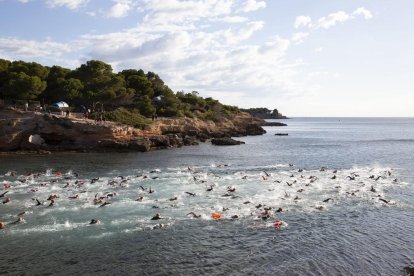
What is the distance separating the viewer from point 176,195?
36938 mm

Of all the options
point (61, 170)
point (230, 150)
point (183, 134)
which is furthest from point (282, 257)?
point (183, 134)

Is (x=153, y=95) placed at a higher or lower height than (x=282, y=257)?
higher

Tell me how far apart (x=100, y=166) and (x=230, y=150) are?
31398mm

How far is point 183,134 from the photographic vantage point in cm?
9462

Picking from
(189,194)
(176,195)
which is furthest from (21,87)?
(189,194)

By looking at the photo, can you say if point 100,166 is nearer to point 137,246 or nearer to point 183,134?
point 137,246

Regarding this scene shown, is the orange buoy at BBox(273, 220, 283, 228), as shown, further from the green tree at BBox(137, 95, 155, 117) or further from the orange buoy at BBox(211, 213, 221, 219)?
the green tree at BBox(137, 95, 155, 117)

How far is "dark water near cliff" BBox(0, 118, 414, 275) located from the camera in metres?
20.9

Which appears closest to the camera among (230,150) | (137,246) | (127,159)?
(137,246)

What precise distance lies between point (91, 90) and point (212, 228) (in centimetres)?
7173

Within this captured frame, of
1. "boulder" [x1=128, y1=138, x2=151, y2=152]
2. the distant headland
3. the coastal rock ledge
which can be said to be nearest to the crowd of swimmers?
the coastal rock ledge

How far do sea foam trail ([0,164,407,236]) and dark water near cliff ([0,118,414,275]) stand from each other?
0.11m

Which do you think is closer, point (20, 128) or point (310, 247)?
point (310, 247)

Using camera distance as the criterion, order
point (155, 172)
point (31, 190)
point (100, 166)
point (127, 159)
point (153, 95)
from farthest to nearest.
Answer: point (153, 95) < point (127, 159) < point (100, 166) < point (155, 172) < point (31, 190)
